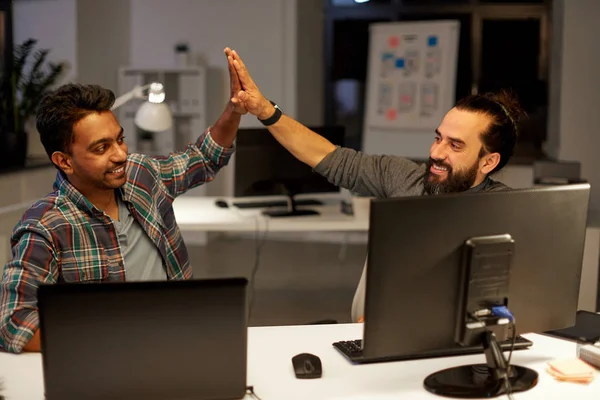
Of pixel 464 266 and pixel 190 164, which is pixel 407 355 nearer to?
pixel 464 266

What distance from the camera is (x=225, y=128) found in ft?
8.05

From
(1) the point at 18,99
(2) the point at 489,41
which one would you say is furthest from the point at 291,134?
(2) the point at 489,41

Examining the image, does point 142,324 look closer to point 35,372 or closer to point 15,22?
point 35,372

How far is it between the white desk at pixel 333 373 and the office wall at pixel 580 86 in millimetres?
4782

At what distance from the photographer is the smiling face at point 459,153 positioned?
7.36ft

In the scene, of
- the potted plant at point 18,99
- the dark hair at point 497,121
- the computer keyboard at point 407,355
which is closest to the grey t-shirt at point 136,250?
the computer keyboard at point 407,355

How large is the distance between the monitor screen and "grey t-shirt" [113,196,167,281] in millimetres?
1921

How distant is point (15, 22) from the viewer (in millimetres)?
6523

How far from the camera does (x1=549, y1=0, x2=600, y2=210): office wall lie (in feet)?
20.7

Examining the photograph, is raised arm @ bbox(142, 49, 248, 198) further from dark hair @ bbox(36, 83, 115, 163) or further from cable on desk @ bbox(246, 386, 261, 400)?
cable on desk @ bbox(246, 386, 261, 400)

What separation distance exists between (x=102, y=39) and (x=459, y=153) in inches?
211

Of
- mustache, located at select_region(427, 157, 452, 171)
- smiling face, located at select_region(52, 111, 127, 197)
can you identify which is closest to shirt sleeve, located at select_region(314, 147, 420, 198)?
mustache, located at select_region(427, 157, 452, 171)

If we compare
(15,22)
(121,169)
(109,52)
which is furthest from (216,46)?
(121,169)

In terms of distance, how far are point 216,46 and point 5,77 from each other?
2091mm
